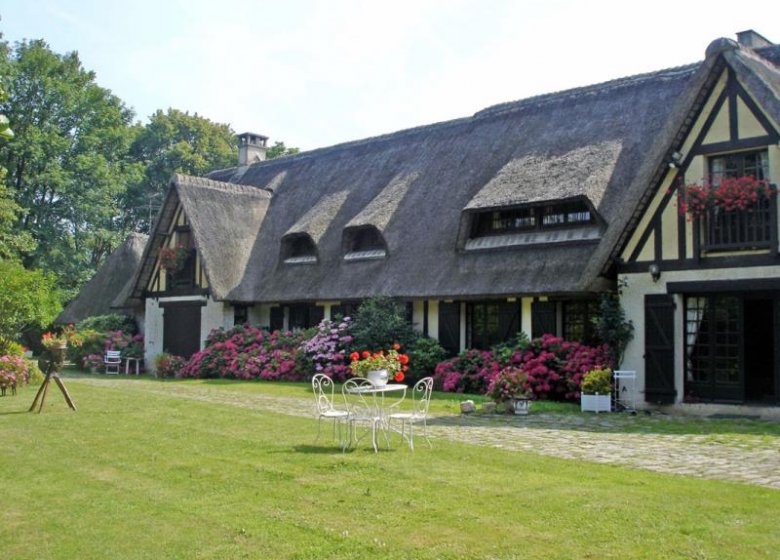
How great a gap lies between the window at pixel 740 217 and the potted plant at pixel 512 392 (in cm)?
433

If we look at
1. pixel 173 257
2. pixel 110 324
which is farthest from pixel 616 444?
pixel 110 324

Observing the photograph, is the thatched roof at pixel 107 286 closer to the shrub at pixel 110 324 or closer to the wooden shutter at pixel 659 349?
the shrub at pixel 110 324

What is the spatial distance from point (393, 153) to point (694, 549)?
22.0m

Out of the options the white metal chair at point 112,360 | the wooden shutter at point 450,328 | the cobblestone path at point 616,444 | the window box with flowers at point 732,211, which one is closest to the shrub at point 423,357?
the wooden shutter at point 450,328

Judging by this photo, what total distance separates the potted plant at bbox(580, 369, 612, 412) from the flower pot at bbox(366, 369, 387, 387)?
5955 millimetres

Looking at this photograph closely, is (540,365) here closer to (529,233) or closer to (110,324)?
(529,233)

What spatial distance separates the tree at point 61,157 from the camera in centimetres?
3703

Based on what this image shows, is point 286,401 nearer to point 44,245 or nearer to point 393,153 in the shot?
point 393,153

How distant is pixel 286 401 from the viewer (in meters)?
16.7

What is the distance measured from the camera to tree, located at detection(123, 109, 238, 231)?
165 feet

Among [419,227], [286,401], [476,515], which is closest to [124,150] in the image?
[419,227]

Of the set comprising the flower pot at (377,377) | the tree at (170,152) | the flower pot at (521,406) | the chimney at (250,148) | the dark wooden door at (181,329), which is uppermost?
the tree at (170,152)

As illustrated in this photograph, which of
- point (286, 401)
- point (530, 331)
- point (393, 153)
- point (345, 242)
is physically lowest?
point (286, 401)

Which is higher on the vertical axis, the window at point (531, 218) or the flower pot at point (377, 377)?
the window at point (531, 218)
